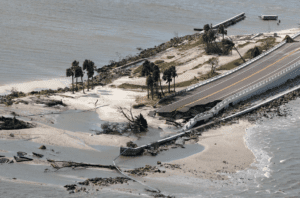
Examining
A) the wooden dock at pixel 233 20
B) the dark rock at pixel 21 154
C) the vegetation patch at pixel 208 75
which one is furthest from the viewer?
the wooden dock at pixel 233 20

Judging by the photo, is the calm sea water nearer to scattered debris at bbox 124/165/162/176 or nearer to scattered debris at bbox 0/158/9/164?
scattered debris at bbox 0/158/9/164

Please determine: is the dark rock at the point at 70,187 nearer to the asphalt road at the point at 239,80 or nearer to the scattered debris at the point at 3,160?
the scattered debris at the point at 3,160

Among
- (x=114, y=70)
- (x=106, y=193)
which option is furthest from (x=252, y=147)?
(x=114, y=70)

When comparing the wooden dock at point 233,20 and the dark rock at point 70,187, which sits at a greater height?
the wooden dock at point 233,20

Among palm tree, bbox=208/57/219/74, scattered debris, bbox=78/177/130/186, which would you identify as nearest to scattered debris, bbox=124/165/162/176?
scattered debris, bbox=78/177/130/186

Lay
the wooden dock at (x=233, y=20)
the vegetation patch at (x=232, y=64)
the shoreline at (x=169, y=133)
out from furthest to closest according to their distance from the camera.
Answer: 1. the wooden dock at (x=233, y=20)
2. the vegetation patch at (x=232, y=64)
3. the shoreline at (x=169, y=133)

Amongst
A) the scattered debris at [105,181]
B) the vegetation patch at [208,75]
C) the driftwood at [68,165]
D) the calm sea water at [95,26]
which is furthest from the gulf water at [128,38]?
the vegetation patch at [208,75]

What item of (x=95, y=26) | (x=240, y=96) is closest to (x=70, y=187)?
(x=240, y=96)
